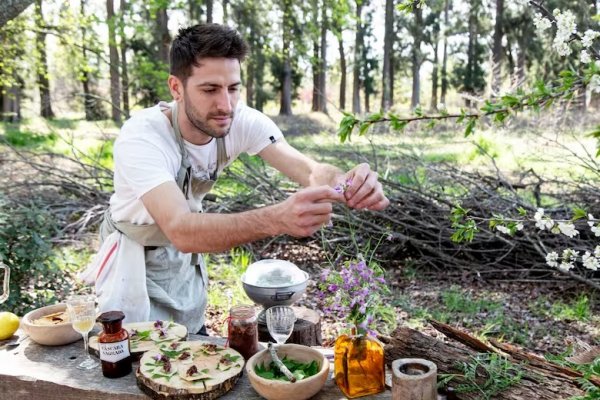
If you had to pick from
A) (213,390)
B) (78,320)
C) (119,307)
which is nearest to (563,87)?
(213,390)

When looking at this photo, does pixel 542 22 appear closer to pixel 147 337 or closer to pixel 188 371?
pixel 188 371

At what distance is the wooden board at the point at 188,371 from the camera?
5.54 feet

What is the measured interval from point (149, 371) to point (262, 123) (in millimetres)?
1338

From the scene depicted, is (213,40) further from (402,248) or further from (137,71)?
(137,71)

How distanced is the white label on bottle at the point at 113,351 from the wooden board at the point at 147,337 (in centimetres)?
10

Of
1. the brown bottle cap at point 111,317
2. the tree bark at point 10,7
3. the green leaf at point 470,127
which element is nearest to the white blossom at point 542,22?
the green leaf at point 470,127

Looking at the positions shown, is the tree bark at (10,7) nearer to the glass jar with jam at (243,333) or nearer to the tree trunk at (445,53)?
the glass jar with jam at (243,333)

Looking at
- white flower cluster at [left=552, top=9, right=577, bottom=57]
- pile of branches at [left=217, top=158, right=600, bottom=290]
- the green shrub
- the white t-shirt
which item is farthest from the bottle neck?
pile of branches at [left=217, top=158, right=600, bottom=290]

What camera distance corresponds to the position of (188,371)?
1.77 metres

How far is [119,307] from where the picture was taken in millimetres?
2443

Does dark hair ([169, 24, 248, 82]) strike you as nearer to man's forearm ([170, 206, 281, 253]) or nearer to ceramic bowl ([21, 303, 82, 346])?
man's forearm ([170, 206, 281, 253])

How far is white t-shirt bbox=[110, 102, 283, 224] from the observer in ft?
6.88

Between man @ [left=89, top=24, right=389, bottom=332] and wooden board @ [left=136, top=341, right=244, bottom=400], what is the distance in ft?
1.19

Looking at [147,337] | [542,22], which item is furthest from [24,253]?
[542,22]
